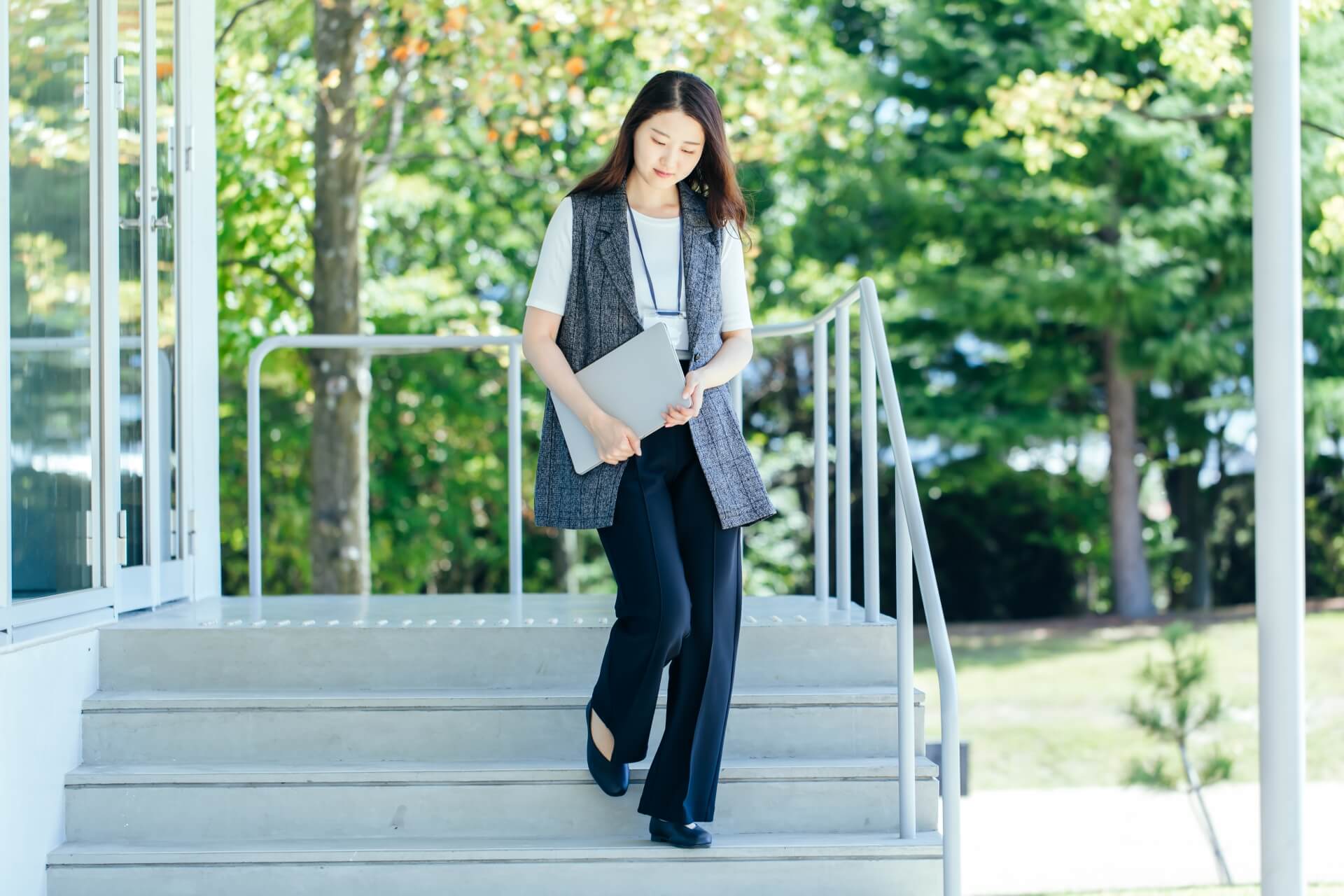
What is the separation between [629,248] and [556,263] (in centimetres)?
13

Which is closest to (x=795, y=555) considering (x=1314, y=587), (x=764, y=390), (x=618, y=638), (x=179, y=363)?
(x=764, y=390)

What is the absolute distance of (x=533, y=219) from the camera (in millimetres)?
11500

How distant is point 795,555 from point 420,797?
9.84 m

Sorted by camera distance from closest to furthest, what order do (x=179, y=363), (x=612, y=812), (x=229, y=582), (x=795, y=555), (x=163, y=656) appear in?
1. (x=612, y=812)
2. (x=163, y=656)
3. (x=179, y=363)
4. (x=229, y=582)
5. (x=795, y=555)

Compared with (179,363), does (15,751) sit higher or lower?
lower

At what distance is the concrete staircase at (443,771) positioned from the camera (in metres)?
2.59

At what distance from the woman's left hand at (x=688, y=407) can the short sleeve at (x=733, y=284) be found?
8.5 inches

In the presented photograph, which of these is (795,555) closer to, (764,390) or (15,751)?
(764,390)

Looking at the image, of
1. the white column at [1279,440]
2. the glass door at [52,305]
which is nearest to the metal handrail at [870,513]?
the white column at [1279,440]

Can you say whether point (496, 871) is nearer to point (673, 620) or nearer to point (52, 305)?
point (673, 620)

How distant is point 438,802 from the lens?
8.88 feet

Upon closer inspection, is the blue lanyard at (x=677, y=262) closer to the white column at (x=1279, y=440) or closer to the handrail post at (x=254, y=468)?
the white column at (x=1279, y=440)

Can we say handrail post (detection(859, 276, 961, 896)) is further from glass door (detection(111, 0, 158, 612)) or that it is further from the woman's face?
glass door (detection(111, 0, 158, 612))

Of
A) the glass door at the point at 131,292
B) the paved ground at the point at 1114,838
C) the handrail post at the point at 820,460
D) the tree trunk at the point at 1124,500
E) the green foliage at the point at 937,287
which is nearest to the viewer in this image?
the glass door at the point at 131,292
